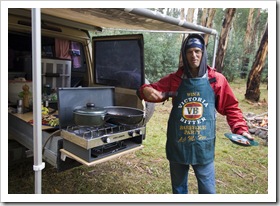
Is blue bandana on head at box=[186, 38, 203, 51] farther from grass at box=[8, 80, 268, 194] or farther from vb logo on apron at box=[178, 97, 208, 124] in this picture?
grass at box=[8, 80, 268, 194]

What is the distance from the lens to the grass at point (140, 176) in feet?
9.99

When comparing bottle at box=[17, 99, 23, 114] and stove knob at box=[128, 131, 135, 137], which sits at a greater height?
bottle at box=[17, 99, 23, 114]

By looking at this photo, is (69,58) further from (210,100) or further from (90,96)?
(210,100)

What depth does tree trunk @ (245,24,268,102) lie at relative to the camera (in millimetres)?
7963

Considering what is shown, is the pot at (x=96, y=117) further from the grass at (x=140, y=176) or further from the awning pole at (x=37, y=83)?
the grass at (x=140, y=176)

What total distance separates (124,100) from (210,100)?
125cm

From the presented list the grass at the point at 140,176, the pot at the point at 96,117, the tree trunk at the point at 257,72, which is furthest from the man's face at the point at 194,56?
the tree trunk at the point at 257,72

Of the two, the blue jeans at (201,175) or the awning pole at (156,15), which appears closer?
the awning pole at (156,15)

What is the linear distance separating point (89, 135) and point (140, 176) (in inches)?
71.8

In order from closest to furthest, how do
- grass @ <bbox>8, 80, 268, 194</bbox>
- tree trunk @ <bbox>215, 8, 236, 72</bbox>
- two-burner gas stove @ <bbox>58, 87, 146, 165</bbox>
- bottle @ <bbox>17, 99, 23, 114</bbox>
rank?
two-burner gas stove @ <bbox>58, 87, 146, 165</bbox> → bottle @ <bbox>17, 99, 23, 114</bbox> → grass @ <bbox>8, 80, 268, 194</bbox> → tree trunk @ <bbox>215, 8, 236, 72</bbox>

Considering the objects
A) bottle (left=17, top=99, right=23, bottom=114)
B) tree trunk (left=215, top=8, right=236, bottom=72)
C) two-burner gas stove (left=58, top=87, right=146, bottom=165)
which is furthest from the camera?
tree trunk (left=215, top=8, right=236, bottom=72)

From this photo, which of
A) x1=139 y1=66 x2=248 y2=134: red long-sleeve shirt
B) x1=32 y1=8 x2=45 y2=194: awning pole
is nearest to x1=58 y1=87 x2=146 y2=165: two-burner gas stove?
x1=32 y1=8 x2=45 y2=194: awning pole

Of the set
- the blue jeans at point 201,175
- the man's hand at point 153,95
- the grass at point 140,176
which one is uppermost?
the man's hand at point 153,95

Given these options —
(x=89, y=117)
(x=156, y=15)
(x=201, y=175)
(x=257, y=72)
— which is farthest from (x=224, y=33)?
(x=89, y=117)
